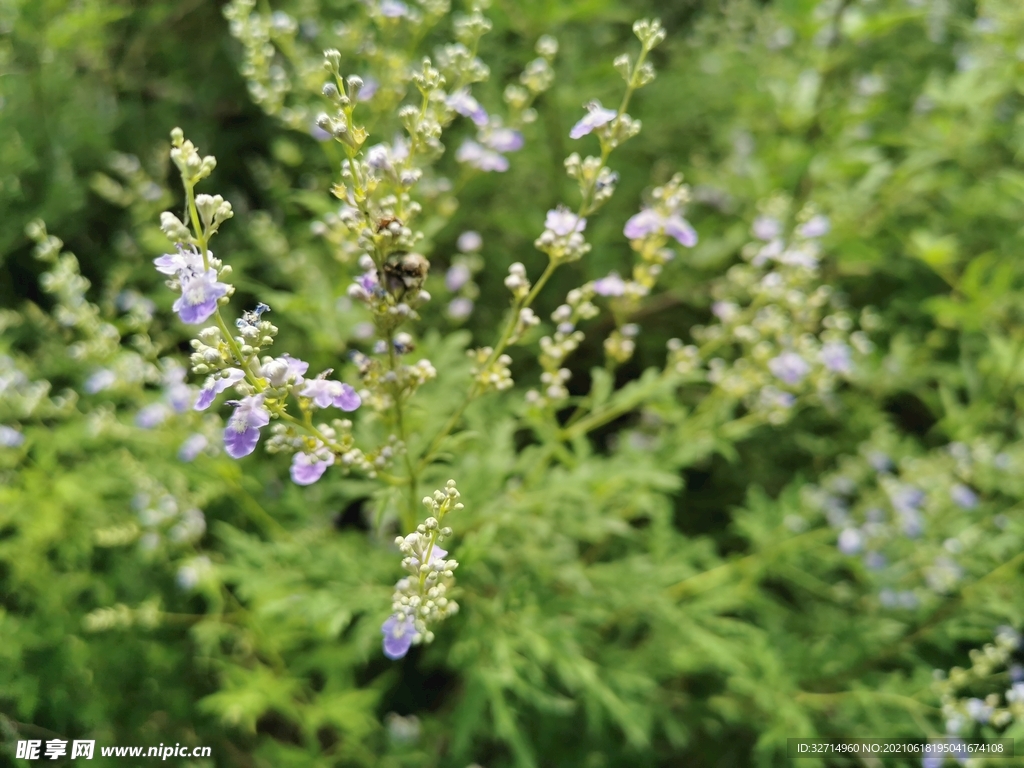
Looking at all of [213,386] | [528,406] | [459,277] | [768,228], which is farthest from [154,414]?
[768,228]

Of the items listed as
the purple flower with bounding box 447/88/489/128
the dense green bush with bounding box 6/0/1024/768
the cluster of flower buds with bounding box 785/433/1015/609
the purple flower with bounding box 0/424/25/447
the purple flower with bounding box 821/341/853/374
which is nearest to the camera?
the purple flower with bounding box 447/88/489/128

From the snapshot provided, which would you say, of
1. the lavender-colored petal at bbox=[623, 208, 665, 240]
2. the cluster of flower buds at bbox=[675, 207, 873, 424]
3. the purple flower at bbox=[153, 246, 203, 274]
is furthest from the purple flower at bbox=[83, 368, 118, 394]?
the cluster of flower buds at bbox=[675, 207, 873, 424]

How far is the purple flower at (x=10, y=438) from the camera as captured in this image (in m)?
2.99

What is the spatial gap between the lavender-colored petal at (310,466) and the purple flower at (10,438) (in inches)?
79.2

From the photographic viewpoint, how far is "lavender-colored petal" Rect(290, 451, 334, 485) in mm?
1731

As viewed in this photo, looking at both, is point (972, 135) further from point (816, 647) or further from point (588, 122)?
point (588, 122)

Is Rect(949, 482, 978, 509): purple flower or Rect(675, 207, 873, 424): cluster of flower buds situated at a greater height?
Rect(675, 207, 873, 424): cluster of flower buds

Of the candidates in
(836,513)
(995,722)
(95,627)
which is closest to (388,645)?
(95,627)

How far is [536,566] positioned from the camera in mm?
3016

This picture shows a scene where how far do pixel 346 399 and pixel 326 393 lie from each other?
7cm

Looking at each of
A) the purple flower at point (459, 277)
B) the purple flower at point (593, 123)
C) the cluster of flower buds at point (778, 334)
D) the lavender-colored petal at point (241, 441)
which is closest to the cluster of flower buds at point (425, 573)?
the lavender-colored petal at point (241, 441)

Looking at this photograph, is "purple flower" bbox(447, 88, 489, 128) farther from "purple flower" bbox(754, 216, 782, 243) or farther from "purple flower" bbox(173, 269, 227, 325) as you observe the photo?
"purple flower" bbox(754, 216, 782, 243)

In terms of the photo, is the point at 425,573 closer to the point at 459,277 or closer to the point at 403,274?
the point at 403,274

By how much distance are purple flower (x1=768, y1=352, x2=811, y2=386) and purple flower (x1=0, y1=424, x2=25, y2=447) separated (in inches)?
128
